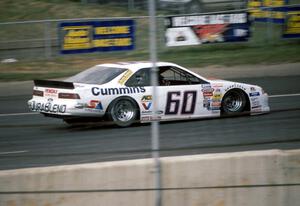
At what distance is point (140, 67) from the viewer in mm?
13891

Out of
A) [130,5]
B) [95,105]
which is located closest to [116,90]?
[95,105]

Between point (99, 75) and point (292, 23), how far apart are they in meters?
11.6

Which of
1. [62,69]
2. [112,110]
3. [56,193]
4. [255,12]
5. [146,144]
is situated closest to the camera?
[56,193]

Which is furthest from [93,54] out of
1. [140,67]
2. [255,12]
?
[140,67]

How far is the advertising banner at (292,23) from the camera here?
23.7 metres

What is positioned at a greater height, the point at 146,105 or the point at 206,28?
the point at 206,28

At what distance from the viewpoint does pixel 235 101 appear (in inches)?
576

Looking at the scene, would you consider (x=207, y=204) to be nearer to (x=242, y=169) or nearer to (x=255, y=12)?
(x=242, y=169)

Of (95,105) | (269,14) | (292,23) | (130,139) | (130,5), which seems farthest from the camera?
(130,5)

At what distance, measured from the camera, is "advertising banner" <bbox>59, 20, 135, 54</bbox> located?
21.9 m

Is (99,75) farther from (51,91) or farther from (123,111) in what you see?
(51,91)

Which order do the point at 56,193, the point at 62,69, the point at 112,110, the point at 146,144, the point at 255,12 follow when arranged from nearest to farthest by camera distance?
the point at 56,193, the point at 146,144, the point at 112,110, the point at 62,69, the point at 255,12

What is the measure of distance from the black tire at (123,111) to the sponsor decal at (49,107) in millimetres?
857

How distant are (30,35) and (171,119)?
9.99m
